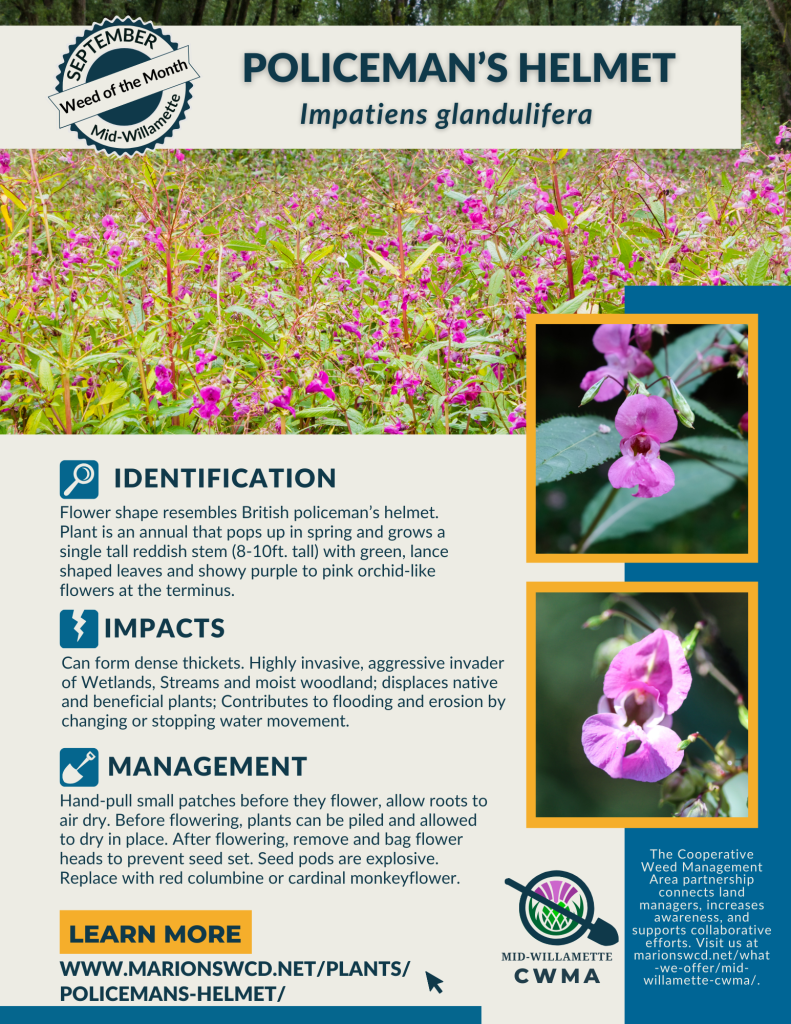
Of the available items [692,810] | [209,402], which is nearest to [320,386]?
[209,402]

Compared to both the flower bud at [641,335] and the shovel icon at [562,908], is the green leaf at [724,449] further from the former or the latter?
the shovel icon at [562,908]

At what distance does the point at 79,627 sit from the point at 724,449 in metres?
1.42

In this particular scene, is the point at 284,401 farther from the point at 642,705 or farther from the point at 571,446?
the point at 642,705

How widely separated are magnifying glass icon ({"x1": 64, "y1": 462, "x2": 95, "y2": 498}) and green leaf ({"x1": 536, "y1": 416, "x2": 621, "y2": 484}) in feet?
3.14

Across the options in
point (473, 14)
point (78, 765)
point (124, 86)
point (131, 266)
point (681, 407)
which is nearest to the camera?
point (681, 407)

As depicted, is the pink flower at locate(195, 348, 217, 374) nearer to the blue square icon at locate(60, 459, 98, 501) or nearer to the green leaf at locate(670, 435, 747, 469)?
the blue square icon at locate(60, 459, 98, 501)

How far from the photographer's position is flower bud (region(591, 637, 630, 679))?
1.70m

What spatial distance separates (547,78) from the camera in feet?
6.63

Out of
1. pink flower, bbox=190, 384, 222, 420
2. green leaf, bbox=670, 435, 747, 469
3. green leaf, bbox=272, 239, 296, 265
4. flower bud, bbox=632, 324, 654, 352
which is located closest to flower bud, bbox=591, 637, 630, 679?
green leaf, bbox=670, 435, 747, 469

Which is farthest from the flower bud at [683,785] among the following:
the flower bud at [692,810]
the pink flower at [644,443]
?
the pink flower at [644,443]

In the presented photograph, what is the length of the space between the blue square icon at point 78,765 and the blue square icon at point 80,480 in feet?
1.76

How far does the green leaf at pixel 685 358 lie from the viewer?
1749mm

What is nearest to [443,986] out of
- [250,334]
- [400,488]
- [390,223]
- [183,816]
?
[183,816]

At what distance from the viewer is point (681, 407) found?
168 centimetres
